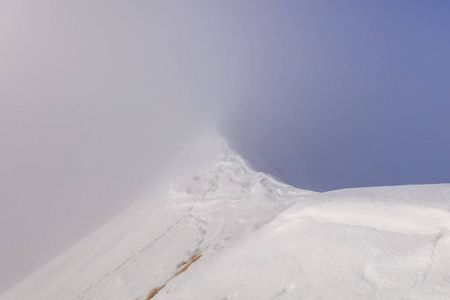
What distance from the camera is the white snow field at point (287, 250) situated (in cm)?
150

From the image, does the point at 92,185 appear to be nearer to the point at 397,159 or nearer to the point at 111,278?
the point at 111,278

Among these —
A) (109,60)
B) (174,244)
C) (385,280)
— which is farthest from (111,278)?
(109,60)

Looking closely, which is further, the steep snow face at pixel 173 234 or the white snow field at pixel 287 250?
the steep snow face at pixel 173 234

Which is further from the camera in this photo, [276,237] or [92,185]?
[92,185]

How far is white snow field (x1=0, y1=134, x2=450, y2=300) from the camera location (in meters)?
1.50

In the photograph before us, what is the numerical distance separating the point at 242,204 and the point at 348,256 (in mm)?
2280

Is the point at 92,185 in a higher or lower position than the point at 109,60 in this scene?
lower

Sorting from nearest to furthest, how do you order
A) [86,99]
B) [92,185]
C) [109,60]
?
[92,185] < [86,99] < [109,60]

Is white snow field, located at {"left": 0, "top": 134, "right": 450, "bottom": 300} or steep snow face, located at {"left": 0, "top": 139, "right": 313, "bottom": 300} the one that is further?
steep snow face, located at {"left": 0, "top": 139, "right": 313, "bottom": 300}

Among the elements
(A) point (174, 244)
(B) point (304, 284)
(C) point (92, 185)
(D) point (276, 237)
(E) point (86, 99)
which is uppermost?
(E) point (86, 99)

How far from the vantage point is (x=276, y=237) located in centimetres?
235

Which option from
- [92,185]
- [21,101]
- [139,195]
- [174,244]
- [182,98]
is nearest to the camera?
[174,244]

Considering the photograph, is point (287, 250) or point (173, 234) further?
point (173, 234)

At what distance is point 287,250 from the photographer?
2.06 metres
